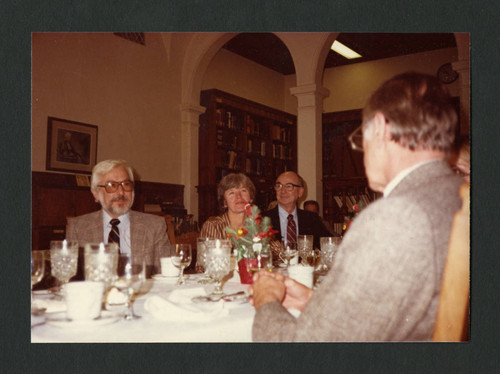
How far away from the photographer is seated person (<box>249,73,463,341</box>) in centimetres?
114

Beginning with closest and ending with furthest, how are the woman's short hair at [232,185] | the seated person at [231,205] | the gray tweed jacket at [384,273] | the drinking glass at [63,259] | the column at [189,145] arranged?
the gray tweed jacket at [384,273] → the drinking glass at [63,259] → the seated person at [231,205] → the woman's short hair at [232,185] → the column at [189,145]

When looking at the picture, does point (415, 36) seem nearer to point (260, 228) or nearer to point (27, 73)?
point (260, 228)

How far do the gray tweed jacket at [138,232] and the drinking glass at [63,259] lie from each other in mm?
832

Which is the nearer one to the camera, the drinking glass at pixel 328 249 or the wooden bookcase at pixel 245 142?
the drinking glass at pixel 328 249

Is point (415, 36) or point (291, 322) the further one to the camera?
point (415, 36)

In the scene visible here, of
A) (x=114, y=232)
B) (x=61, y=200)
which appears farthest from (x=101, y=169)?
(x=114, y=232)

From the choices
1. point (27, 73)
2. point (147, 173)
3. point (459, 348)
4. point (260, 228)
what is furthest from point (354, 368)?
point (147, 173)

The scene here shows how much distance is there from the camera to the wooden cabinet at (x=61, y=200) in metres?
2.07

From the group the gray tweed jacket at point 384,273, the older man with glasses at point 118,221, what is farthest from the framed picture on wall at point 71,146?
the gray tweed jacket at point 384,273

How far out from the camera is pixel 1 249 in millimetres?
1928

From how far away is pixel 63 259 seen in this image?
1637mm

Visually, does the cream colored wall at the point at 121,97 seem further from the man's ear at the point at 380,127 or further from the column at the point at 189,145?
the man's ear at the point at 380,127

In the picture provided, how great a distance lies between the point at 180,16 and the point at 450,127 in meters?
1.24

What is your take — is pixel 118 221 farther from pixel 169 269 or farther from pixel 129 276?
pixel 129 276
